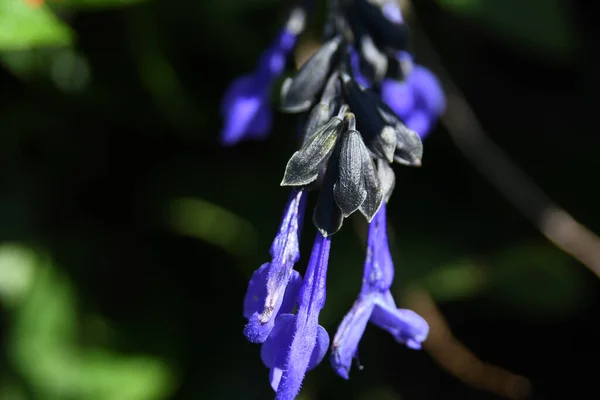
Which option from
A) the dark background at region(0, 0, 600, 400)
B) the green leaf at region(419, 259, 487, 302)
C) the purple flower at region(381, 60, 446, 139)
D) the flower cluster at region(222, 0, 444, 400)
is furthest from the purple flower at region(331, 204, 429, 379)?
the green leaf at region(419, 259, 487, 302)

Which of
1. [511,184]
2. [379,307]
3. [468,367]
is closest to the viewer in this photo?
[379,307]

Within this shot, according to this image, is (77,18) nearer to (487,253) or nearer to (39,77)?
(39,77)

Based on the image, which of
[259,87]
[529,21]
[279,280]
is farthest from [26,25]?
[529,21]

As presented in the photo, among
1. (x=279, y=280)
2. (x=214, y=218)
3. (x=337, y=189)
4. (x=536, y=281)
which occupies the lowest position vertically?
(x=536, y=281)

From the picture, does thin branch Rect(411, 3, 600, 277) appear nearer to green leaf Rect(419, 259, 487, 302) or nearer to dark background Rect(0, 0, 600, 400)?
dark background Rect(0, 0, 600, 400)

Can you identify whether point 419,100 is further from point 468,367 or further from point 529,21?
point 468,367

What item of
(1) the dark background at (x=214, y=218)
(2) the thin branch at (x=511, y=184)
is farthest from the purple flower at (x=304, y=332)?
(2) the thin branch at (x=511, y=184)

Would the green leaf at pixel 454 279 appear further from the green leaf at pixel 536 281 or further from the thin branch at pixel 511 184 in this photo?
the thin branch at pixel 511 184

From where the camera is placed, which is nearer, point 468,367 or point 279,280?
point 279,280
